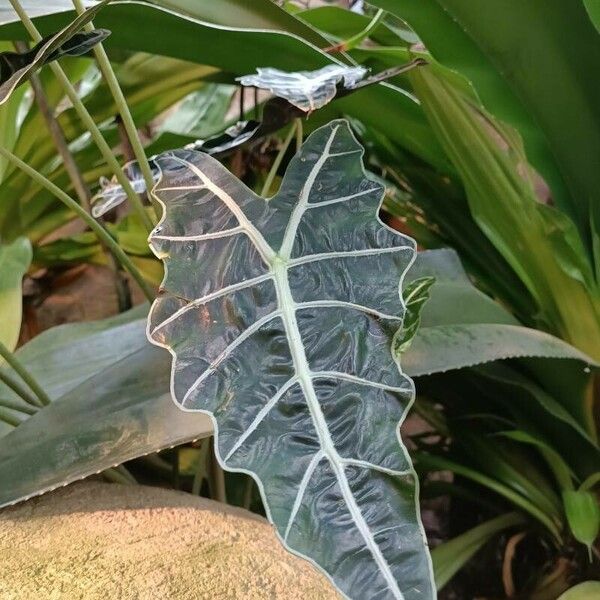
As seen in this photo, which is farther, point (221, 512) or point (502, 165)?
point (502, 165)

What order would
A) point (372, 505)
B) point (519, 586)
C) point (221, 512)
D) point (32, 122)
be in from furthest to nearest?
point (32, 122) → point (519, 586) → point (221, 512) → point (372, 505)

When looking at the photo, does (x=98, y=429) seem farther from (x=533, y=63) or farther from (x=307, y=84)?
(x=533, y=63)

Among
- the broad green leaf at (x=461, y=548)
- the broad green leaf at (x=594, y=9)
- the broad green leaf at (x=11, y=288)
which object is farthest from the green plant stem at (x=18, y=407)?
the broad green leaf at (x=594, y=9)

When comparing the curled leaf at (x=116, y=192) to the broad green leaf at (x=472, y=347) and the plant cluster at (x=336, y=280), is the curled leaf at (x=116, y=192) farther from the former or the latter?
the broad green leaf at (x=472, y=347)

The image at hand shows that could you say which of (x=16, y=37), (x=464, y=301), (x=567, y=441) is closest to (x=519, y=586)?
(x=567, y=441)

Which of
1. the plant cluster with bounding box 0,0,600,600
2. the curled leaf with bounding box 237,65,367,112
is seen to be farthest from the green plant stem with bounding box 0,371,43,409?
the curled leaf with bounding box 237,65,367,112

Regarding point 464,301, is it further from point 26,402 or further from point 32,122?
point 32,122

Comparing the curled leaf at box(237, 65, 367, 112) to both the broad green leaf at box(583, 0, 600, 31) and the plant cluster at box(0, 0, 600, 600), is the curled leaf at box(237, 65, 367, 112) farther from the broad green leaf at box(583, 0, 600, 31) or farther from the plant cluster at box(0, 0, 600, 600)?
the broad green leaf at box(583, 0, 600, 31)
